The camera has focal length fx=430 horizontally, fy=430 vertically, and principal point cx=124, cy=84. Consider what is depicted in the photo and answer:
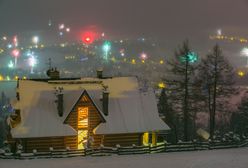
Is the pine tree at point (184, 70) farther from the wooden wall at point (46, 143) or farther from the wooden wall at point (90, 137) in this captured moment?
the wooden wall at point (46, 143)

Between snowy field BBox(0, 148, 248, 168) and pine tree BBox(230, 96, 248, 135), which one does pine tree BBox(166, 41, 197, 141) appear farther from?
pine tree BBox(230, 96, 248, 135)

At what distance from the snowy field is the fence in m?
0.82

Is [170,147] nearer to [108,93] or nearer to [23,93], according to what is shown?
[108,93]

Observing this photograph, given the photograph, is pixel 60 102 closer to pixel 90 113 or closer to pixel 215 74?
pixel 90 113

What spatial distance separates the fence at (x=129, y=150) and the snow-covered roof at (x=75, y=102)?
250cm

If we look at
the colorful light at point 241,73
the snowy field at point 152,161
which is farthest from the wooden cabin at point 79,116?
the colorful light at point 241,73

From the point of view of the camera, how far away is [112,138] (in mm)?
34062

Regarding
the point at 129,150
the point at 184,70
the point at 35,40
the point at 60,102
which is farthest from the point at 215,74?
the point at 35,40

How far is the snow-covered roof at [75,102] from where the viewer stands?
3288 centimetres

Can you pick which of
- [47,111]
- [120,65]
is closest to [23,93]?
[47,111]

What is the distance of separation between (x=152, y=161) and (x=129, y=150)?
359 centimetres

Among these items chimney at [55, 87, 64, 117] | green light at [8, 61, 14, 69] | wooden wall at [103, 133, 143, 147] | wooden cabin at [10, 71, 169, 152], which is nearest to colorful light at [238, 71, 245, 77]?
wooden cabin at [10, 71, 169, 152]

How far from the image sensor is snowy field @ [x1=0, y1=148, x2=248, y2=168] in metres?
26.2

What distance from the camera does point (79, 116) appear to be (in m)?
34.0
